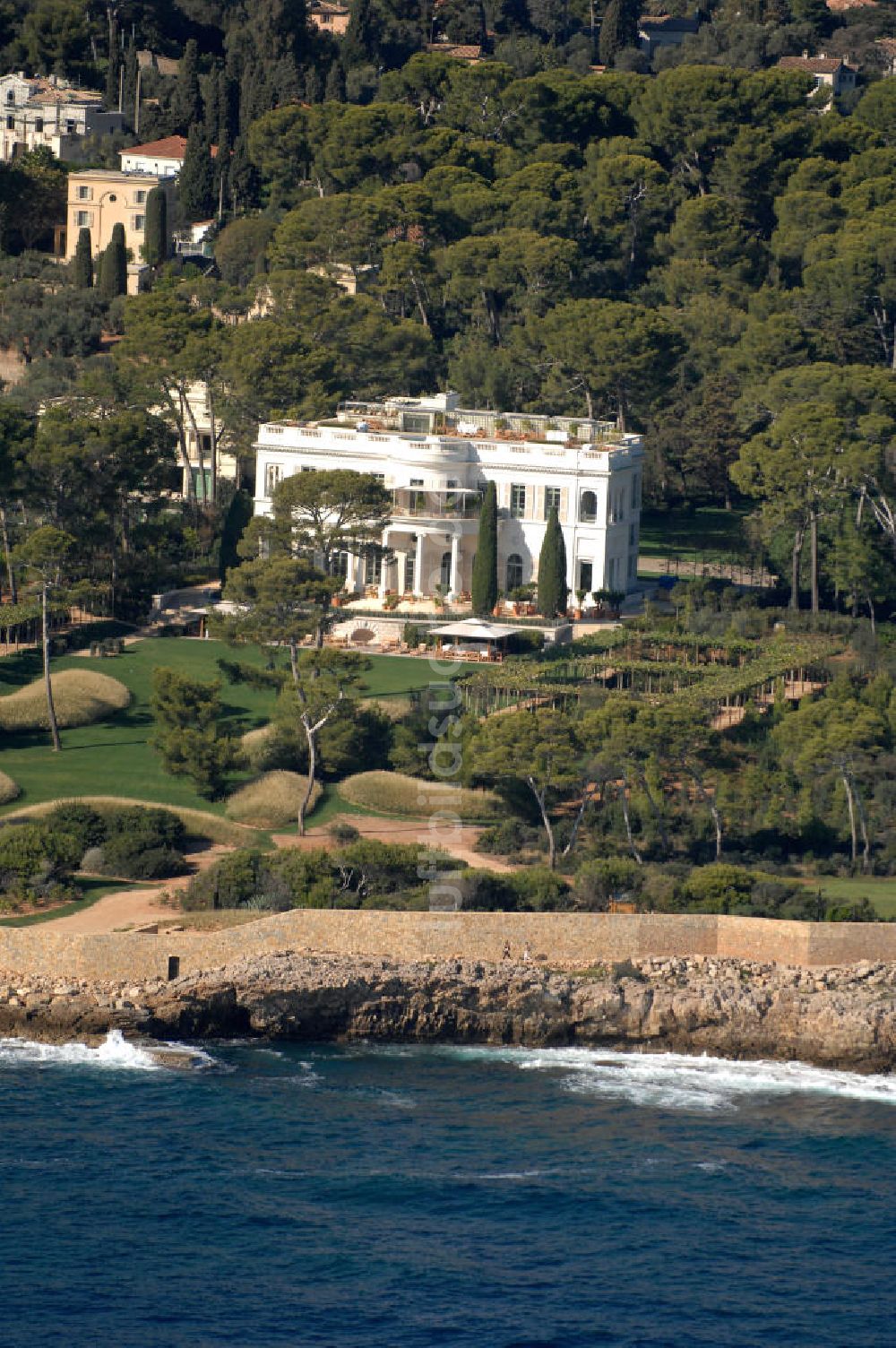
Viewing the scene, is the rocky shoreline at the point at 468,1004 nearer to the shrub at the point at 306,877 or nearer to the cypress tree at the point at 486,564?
the shrub at the point at 306,877

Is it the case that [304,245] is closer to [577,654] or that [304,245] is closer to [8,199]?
[8,199]

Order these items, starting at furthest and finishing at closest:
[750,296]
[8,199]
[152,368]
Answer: [8,199], [750,296], [152,368]

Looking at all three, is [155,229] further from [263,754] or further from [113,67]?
[263,754]

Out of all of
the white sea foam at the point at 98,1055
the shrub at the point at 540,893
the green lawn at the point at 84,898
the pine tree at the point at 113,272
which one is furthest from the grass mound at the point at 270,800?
the pine tree at the point at 113,272

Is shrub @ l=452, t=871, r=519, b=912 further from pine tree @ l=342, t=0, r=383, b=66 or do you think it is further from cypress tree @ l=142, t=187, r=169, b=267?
pine tree @ l=342, t=0, r=383, b=66

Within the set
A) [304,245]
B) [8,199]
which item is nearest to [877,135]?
[304,245]

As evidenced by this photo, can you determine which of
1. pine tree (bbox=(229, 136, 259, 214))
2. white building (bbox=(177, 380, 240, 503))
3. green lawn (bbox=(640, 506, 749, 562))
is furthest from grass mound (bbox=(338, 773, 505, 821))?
pine tree (bbox=(229, 136, 259, 214))
